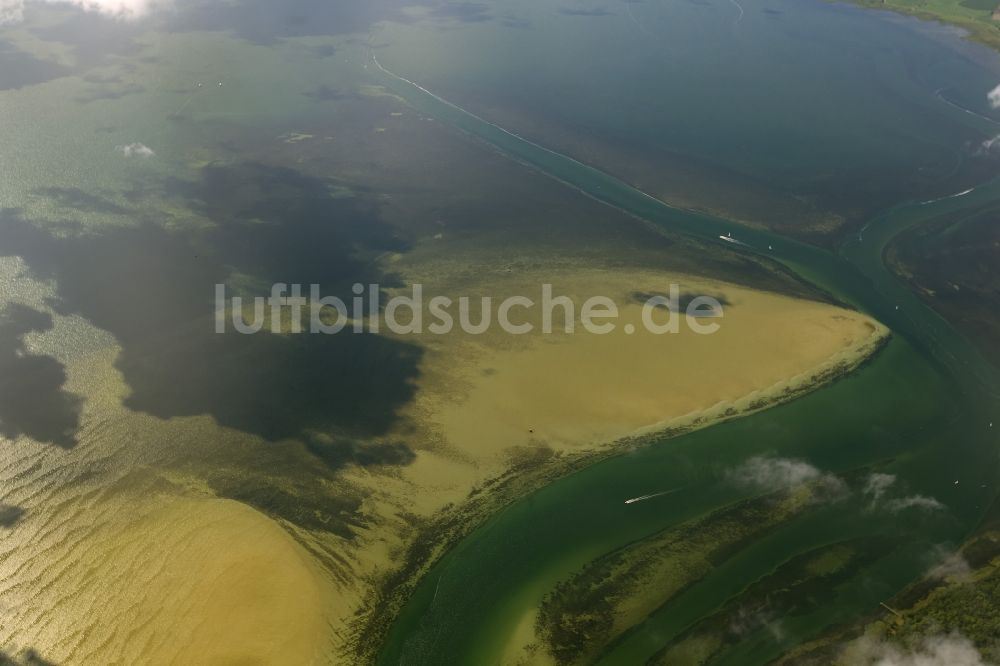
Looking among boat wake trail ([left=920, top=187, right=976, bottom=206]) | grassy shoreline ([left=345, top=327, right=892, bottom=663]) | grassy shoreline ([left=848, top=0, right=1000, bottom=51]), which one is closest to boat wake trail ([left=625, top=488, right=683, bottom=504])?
grassy shoreline ([left=345, top=327, right=892, bottom=663])

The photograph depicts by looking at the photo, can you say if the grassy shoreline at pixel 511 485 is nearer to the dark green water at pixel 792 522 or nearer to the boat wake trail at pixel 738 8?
the dark green water at pixel 792 522

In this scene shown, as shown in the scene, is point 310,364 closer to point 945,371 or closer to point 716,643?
point 716,643

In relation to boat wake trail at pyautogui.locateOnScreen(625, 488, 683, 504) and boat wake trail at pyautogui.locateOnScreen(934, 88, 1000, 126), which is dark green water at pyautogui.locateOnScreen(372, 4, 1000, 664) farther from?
boat wake trail at pyautogui.locateOnScreen(934, 88, 1000, 126)

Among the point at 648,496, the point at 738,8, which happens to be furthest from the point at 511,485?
the point at 738,8

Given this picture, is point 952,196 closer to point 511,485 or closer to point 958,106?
point 958,106

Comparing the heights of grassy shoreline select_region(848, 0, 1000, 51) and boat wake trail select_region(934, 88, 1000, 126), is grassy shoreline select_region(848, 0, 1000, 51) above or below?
above

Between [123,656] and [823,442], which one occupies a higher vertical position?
[823,442]

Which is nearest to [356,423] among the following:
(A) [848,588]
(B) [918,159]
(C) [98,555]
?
(C) [98,555]

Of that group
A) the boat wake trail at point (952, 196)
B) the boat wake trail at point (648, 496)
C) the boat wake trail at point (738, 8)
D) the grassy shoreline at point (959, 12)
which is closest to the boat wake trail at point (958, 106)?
the boat wake trail at point (952, 196)
